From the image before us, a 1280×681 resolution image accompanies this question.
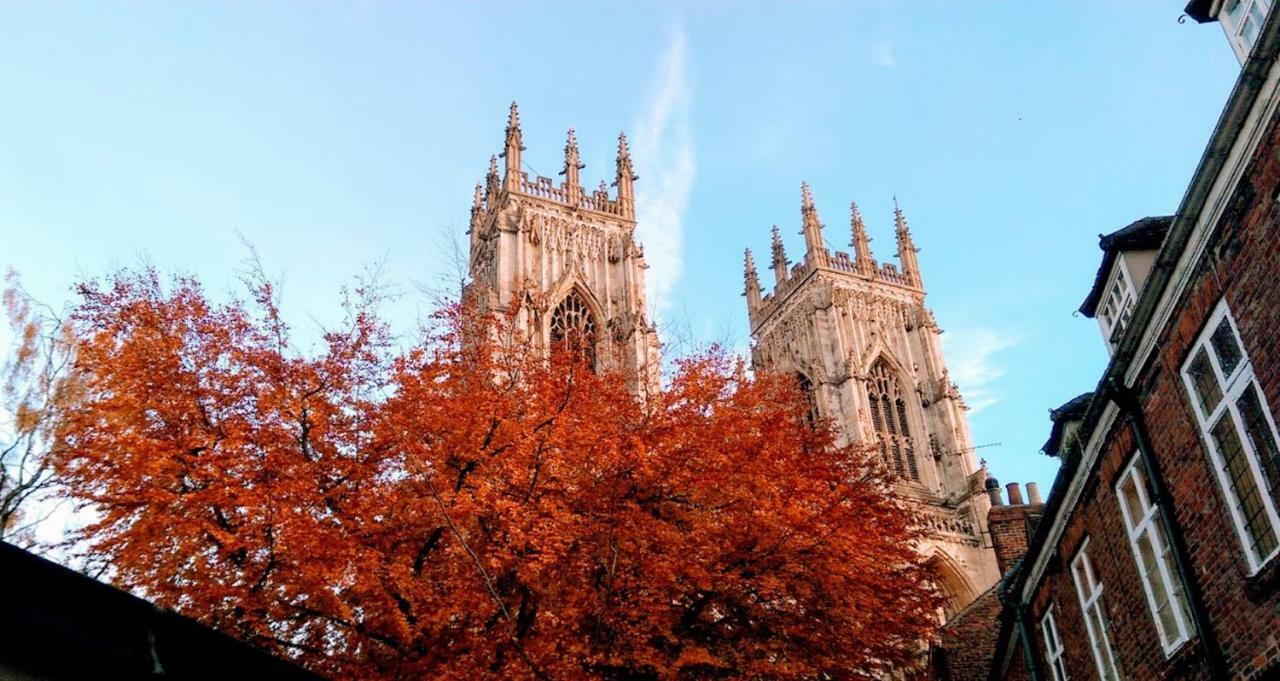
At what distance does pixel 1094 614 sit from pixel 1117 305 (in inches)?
161

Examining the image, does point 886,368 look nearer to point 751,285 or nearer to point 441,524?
point 751,285

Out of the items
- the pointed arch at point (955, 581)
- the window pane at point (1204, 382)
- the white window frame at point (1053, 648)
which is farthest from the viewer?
the pointed arch at point (955, 581)

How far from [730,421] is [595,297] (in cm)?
2590

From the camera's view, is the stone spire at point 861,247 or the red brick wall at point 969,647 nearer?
the red brick wall at point 969,647

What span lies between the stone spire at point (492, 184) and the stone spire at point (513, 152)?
630 mm

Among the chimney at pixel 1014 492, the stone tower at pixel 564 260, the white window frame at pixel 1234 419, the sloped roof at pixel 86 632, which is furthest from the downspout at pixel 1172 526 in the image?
the stone tower at pixel 564 260

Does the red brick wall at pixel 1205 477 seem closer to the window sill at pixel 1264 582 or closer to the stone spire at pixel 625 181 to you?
the window sill at pixel 1264 582

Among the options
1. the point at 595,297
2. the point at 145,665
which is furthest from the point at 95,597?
the point at 595,297

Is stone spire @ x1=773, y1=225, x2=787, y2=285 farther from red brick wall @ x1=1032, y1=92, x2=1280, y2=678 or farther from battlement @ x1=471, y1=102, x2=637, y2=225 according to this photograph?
red brick wall @ x1=1032, y1=92, x2=1280, y2=678

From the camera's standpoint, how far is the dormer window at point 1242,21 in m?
10.8

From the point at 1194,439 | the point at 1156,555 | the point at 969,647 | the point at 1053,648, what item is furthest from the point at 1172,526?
the point at 969,647

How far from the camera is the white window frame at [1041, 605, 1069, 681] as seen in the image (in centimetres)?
1359

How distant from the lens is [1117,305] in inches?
517

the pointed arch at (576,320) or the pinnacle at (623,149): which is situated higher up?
the pinnacle at (623,149)
